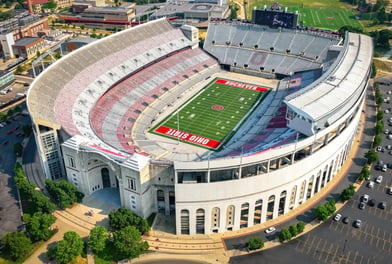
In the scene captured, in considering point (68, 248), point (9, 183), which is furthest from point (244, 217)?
point (9, 183)

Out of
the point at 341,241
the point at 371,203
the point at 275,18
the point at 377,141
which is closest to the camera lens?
the point at 341,241

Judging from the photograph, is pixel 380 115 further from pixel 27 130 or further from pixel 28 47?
pixel 28 47

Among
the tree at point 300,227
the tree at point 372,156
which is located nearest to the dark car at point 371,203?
the tree at point 372,156

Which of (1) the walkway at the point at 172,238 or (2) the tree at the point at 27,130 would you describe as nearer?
(1) the walkway at the point at 172,238

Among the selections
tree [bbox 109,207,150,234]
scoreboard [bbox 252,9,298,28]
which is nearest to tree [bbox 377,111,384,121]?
scoreboard [bbox 252,9,298,28]

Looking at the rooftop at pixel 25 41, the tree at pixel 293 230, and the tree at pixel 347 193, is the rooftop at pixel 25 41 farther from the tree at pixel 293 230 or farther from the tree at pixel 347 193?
the tree at pixel 347 193

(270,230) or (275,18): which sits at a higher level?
(275,18)
